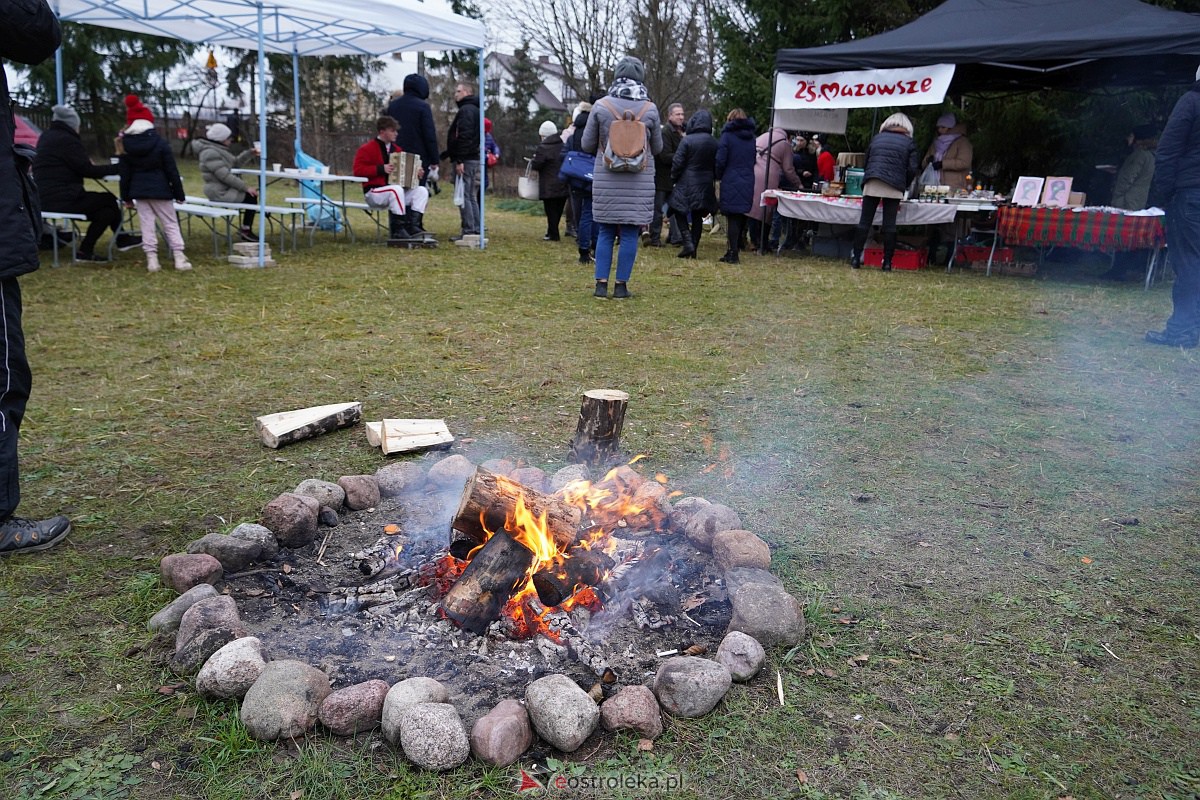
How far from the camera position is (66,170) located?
8.56 meters

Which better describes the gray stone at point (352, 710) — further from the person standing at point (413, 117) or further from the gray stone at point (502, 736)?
the person standing at point (413, 117)

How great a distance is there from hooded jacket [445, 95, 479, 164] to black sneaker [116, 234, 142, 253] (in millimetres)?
4087

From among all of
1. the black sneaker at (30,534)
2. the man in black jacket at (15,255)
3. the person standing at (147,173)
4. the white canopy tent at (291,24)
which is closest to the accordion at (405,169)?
the white canopy tent at (291,24)

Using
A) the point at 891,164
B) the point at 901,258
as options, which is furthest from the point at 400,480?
the point at 901,258

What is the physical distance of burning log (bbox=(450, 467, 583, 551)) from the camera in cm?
265

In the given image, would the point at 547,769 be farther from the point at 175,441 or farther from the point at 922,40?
the point at 922,40

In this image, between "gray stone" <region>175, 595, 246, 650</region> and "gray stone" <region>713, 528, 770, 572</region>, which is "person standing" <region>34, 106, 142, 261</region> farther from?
"gray stone" <region>713, 528, 770, 572</region>

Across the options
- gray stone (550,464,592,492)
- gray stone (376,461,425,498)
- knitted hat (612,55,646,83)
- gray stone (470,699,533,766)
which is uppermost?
knitted hat (612,55,646,83)

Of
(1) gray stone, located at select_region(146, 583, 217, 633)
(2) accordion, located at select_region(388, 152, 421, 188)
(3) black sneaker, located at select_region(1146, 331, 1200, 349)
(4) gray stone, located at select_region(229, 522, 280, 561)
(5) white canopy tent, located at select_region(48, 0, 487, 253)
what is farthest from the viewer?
(2) accordion, located at select_region(388, 152, 421, 188)

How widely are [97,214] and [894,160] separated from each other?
366 inches

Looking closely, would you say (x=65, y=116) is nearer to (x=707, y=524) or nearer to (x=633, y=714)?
(x=707, y=524)

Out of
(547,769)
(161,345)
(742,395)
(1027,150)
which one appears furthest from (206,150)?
(1027,150)

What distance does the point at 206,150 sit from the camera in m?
10.0

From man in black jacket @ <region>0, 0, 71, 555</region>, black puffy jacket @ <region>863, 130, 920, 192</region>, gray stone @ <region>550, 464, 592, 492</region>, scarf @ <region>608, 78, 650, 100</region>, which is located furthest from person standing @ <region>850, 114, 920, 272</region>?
man in black jacket @ <region>0, 0, 71, 555</region>
